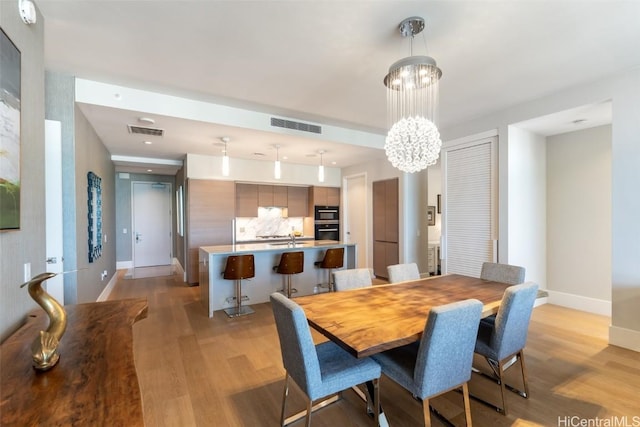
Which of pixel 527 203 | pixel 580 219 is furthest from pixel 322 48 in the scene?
pixel 580 219

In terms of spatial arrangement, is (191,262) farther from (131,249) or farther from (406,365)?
(406,365)

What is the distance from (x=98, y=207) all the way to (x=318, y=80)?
3.58m

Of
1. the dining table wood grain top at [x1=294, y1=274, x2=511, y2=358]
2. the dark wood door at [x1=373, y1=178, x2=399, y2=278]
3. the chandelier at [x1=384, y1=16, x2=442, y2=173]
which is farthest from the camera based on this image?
the dark wood door at [x1=373, y1=178, x2=399, y2=278]

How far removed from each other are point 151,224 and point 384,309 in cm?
771

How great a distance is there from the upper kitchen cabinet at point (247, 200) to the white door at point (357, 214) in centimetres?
224

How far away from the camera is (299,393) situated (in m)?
2.30

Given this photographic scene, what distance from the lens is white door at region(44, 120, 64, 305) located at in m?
2.64

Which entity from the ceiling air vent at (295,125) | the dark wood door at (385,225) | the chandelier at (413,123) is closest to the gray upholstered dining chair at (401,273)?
the chandelier at (413,123)

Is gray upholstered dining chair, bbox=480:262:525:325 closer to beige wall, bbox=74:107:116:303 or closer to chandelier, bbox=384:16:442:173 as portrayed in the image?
chandelier, bbox=384:16:442:173

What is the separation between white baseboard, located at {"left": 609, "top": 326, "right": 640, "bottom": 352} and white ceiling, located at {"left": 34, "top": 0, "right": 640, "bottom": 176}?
2.57 m

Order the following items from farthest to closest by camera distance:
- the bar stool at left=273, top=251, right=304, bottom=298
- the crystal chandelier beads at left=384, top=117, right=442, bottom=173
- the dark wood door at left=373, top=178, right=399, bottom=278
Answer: the dark wood door at left=373, top=178, right=399, bottom=278 → the bar stool at left=273, top=251, right=304, bottom=298 → the crystal chandelier beads at left=384, top=117, right=442, bottom=173

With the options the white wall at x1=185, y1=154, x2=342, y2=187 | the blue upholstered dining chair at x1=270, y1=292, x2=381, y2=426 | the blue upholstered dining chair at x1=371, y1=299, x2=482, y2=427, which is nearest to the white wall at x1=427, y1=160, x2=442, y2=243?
the white wall at x1=185, y1=154, x2=342, y2=187

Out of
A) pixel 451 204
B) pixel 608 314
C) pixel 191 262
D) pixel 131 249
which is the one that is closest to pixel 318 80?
pixel 451 204

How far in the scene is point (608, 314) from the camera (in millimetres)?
3928
